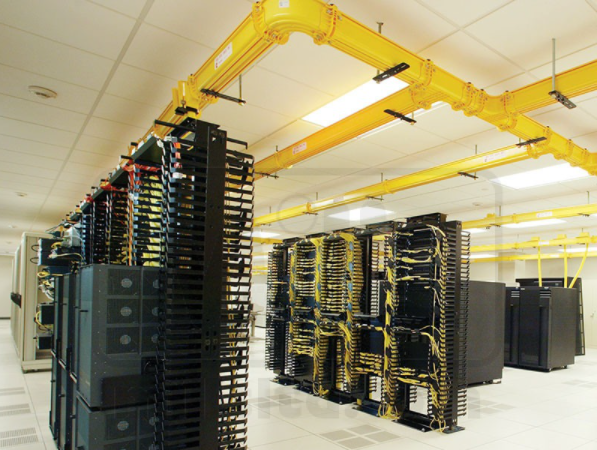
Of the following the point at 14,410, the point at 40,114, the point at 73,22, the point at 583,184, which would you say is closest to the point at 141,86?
the point at 73,22

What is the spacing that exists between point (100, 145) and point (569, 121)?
239 inches

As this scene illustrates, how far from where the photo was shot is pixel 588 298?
14.1 meters

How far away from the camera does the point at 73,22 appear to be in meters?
3.28

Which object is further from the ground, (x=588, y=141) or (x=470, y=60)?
(x=470, y=60)

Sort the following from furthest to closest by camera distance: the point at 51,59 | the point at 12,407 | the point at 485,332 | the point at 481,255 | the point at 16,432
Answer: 1. the point at 481,255
2. the point at 485,332
3. the point at 12,407
4. the point at 16,432
5. the point at 51,59

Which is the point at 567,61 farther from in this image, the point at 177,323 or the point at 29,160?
the point at 29,160

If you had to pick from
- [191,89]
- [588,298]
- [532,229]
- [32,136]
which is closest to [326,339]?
[191,89]

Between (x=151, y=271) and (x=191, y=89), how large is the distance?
91.8 inches

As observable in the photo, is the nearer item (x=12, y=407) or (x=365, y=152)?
(x=12, y=407)

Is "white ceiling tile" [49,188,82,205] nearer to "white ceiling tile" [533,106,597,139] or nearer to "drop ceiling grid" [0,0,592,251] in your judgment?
"drop ceiling grid" [0,0,592,251]

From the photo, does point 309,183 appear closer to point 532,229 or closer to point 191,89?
point 191,89

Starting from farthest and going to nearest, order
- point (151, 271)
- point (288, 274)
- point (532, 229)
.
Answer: point (532, 229)
point (288, 274)
point (151, 271)

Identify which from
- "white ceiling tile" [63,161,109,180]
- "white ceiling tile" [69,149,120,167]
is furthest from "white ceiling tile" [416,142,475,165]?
"white ceiling tile" [63,161,109,180]

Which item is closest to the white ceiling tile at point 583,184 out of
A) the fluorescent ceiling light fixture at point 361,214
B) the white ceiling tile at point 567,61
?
the fluorescent ceiling light fixture at point 361,214
